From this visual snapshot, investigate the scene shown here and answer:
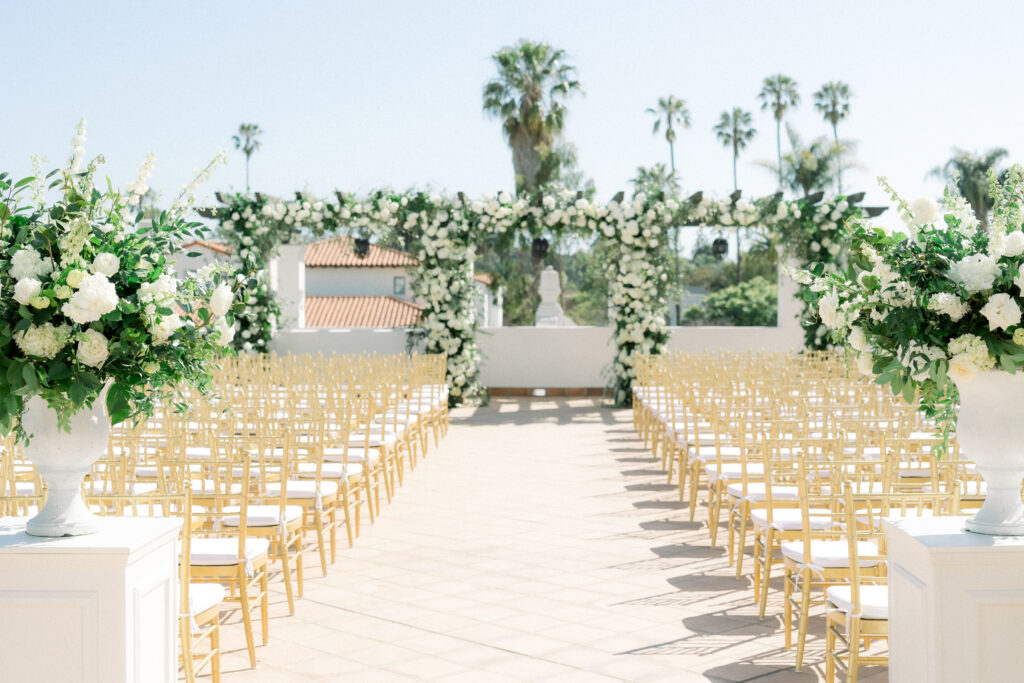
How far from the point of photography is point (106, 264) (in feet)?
9.64

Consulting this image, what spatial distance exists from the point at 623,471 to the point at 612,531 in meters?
2.72

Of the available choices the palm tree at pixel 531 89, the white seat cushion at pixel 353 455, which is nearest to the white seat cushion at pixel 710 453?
the white seat cushion at pixel 353 455

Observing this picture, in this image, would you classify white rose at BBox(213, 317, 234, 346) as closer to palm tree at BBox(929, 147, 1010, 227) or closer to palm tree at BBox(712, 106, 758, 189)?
palm tree at BBox(929, 147, 1010, 227)

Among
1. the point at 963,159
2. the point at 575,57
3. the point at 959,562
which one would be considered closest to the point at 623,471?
the point at 959,562

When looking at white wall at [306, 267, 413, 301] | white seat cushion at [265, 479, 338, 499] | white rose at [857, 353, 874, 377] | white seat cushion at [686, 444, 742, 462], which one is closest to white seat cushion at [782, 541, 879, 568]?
white rose at [857, 353, 874, 377]

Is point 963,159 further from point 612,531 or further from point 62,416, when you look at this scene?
point 62,416

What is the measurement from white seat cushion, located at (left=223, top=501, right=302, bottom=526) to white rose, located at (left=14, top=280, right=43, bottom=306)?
2309 millimetres

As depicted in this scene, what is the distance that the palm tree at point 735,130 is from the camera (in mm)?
46625

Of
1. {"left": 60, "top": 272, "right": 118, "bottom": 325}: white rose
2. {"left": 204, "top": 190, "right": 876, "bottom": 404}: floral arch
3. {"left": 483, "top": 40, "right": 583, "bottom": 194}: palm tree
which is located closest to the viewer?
{"left": 60, "top": 272, "right": 118, "bottom": 325}: white rose

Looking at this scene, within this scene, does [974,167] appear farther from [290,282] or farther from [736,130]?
[290,282]

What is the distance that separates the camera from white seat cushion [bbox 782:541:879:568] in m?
4.20

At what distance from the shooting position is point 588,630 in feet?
15.9

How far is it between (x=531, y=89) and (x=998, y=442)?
24202 millimetres

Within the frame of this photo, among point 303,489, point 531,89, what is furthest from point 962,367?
point 531,89
